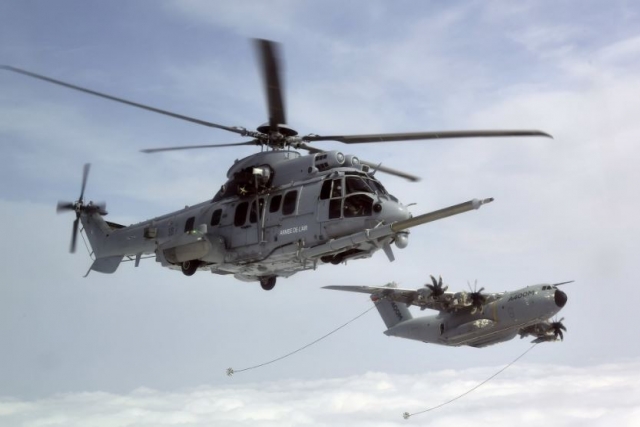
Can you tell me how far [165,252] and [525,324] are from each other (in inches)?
902

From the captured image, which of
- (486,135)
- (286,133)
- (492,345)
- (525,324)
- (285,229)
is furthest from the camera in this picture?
(492,345)

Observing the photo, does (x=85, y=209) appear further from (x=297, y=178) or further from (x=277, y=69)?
(x=277, y=69)

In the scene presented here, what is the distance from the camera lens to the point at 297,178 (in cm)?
2430

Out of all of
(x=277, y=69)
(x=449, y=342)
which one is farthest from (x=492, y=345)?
(x=277, y=69)

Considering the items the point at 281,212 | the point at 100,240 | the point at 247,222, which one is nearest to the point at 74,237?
the point at 100,240

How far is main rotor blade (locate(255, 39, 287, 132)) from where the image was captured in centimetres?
2091

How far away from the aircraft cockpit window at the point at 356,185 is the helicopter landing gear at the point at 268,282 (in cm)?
629

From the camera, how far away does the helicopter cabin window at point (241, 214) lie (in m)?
25.1

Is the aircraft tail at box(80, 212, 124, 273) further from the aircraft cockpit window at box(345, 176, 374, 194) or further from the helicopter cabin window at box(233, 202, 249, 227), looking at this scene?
the aircraft cockpit window at box(345, 176, 374, 194)

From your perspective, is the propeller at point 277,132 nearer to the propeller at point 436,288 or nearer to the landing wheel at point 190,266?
the landing wheel at point 190,266

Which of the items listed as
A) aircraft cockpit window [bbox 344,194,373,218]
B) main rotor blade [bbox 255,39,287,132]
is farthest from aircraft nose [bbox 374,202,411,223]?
main rotor blade [bbox 255,39,287,132]

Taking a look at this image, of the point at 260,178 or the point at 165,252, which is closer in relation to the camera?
the point at 260,178

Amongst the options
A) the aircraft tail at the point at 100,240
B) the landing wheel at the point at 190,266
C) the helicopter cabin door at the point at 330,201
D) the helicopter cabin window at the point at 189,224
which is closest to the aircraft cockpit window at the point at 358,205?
the helicopter cabin door at the point at 330,201

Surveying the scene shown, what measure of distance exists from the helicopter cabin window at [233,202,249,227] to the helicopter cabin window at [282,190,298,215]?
181 cm
